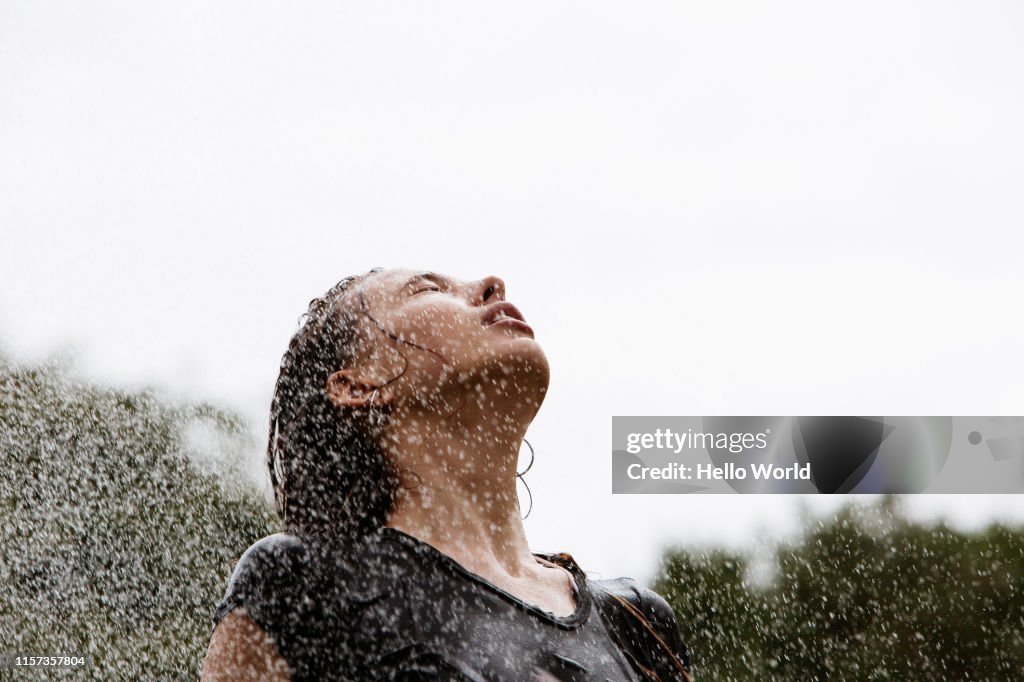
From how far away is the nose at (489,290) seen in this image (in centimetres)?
237

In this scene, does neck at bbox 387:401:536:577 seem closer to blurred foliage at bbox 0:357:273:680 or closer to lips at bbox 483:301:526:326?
lips at bbox 483:301:526:326

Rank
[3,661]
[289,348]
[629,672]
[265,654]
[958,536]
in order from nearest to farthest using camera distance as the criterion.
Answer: [265,654]
[629,672]
[289,348]
[3,661]
[958,536]

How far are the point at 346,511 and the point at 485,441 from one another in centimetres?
33

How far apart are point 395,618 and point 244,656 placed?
27 centimetres

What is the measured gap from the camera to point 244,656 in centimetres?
188

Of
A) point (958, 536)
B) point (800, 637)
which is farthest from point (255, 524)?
point (958, 536)

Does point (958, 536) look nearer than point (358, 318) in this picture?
No

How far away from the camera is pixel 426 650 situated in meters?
1.90

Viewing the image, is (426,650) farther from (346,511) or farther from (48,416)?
(48,416)

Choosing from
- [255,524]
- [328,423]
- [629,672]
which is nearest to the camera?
[629,672]

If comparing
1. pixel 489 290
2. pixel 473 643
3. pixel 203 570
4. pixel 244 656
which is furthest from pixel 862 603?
pixel 244 656

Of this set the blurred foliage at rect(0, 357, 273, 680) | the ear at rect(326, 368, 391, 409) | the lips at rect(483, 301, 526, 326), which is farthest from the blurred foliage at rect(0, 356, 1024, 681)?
the lips at rect(483, 301, 526, 326)

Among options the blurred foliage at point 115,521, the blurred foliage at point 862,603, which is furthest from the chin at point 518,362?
the blurred foliage at point 862,603

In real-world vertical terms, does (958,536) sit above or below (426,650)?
below
